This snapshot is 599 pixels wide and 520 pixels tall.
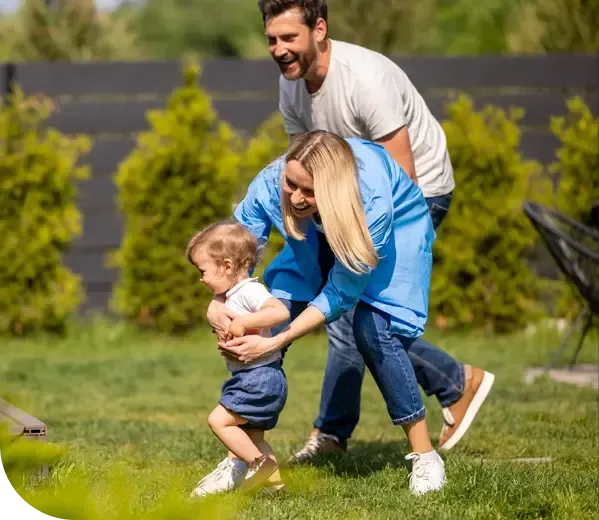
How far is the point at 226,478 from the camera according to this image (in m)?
3.46

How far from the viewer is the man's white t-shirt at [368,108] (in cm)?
375

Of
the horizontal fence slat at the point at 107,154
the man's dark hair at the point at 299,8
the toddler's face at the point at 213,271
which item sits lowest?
the toddler's face at the point at 213,271

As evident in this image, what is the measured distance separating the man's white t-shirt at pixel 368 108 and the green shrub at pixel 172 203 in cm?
441

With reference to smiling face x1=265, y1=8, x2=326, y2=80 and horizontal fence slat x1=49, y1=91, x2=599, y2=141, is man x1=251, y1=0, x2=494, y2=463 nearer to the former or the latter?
smiling face x1=265, y1=8, x2=326, y2=80

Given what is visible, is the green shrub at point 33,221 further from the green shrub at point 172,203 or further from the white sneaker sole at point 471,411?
the white sneaker sole at point 471,411

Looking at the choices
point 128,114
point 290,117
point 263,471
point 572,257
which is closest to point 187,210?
point 128,114

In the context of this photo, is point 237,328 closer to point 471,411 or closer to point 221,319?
point 221,319

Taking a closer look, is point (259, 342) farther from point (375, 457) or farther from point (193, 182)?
point (193, 182)

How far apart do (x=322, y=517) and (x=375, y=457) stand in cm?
104

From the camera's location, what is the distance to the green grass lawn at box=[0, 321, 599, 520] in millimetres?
3215

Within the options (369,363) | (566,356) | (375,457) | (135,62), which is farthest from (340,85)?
(135,62)

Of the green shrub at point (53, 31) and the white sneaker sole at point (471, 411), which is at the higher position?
the green shrub at point (53, 31)

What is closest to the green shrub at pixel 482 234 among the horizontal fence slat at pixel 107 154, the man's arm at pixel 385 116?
the horizontal fence slat at pixel 107 154

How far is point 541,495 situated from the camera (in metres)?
3.29
